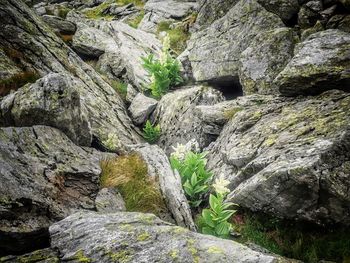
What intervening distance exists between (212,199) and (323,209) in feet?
7.77

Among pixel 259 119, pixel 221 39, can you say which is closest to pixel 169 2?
pixel 221 39

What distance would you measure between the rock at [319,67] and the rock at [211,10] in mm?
8112

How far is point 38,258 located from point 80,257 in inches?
28.6

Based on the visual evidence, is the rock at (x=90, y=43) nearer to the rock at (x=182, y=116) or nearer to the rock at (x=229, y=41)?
the rock at (x=229, y=41)

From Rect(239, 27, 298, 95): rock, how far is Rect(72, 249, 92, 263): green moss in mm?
8781

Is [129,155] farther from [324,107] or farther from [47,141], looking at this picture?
[324,107]

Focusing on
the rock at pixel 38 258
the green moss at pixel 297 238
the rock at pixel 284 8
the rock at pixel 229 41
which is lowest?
the green moss at pixel 297 238

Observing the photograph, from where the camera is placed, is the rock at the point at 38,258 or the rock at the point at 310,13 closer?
the rock at the point at 38,258

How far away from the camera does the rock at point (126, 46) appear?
1647 cm

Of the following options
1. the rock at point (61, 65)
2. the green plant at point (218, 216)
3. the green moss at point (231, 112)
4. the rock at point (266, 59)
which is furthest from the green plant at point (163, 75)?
the green plant at point (218, 216)

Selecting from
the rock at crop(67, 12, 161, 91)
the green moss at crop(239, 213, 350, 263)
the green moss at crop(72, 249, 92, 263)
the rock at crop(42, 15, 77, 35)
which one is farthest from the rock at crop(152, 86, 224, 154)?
the rock at crop(42, 15, 77, 35)

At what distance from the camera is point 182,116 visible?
12.6 meters

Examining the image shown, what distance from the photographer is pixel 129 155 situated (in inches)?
382

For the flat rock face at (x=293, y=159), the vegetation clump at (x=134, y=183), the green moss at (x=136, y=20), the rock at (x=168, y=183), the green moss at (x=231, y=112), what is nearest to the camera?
the flat rock face at (x=293, y=159)
